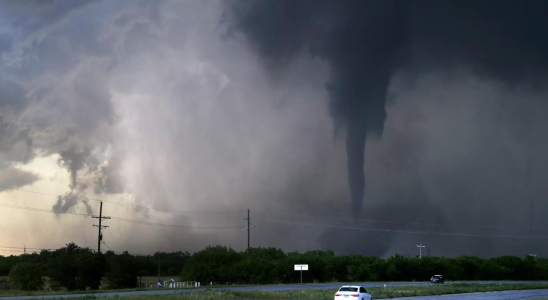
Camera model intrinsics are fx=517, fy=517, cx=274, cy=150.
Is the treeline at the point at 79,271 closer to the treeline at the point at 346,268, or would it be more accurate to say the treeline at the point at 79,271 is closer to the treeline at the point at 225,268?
the treeline at the point at 225,268

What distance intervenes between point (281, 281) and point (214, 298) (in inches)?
3197

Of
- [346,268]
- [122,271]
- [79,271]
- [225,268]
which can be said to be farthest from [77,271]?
[346,268]

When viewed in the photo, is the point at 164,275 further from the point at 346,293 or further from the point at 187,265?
the point at 346,293

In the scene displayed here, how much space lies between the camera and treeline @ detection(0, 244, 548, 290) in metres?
120

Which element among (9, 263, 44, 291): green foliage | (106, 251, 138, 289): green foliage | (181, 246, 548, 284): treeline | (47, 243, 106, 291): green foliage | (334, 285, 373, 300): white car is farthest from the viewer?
(181, 246, 548, 284): treeline

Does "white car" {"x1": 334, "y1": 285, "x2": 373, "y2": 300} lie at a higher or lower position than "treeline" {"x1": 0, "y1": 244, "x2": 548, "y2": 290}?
higher

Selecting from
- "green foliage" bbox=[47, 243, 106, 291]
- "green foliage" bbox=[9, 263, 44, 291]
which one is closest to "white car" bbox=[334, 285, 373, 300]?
"green foliage" bbox=[47, 243, 106, 291]

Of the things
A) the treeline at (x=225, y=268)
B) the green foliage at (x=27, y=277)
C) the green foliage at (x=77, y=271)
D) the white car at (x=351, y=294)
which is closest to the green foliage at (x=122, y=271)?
the treeline at (x=225, y=268)

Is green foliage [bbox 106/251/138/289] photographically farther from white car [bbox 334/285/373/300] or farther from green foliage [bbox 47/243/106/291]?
white car [bbox 334/285/373/300]

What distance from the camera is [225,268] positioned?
13650cm

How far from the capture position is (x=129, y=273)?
125 meters

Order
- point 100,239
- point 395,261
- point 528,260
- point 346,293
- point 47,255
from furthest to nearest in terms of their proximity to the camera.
Answer: point 528,260 < point 395,261 < point 47,255 < point 100,239 < point 346,293

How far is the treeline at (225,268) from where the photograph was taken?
12050cm

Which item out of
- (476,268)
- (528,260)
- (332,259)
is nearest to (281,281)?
(332,259)
